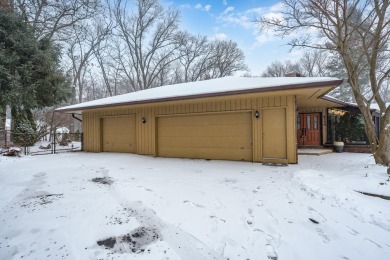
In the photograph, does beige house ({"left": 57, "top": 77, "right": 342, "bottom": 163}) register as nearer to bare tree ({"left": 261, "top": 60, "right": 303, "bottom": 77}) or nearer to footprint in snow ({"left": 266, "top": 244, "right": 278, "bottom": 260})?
footprint in snow ({"left": 266, "top": 244, "right": 278, "bottom": 260})

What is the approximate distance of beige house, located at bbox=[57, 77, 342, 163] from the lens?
6.49 metres

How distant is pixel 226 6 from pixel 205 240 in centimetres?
1210

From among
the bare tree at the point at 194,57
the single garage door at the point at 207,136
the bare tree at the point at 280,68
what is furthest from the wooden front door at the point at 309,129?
the bare tree at the point at 280,68

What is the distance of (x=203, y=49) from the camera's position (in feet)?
80.3

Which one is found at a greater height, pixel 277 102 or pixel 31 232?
pixel 277 102

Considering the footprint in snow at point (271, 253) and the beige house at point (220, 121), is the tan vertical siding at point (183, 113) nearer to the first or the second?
the beige house at point (220, 121)

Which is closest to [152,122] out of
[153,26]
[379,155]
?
[379,155]

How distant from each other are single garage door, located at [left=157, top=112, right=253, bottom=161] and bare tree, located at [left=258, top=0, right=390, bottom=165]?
3033 millimetres

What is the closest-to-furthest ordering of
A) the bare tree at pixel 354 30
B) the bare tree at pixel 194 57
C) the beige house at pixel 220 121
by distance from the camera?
the bare tree at pixel 354 30, the beige house at pixel 220 121, the bare tree at pixel 194 57

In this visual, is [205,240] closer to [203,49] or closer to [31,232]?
[31,232]

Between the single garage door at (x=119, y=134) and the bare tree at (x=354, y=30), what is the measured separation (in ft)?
22.8

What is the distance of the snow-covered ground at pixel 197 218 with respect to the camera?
2195mm

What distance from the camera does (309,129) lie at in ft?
36.0

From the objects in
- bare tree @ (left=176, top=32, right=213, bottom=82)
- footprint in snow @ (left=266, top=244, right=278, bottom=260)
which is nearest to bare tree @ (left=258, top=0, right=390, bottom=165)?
footprint in snow @ (left=266, top=244, right=278, bottom=260)
